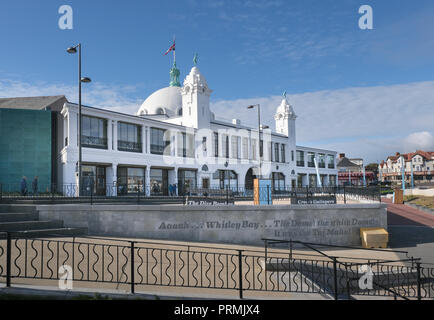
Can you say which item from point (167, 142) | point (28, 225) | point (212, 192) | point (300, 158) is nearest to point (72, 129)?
point (167, 142)

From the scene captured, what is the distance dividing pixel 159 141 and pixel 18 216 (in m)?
22.4

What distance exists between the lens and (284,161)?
51656 millimetres

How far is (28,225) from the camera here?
12.2 m

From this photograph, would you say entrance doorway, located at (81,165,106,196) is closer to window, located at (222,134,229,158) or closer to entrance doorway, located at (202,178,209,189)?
entrance doorway, located at (202,178,209,189)

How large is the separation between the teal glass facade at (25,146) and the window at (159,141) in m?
9.53

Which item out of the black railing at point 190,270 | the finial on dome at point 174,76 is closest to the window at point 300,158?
the finial on dome at point 174,76

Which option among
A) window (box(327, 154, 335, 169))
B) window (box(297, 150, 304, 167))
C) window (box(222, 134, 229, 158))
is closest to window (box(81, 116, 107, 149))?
window (box(222, 134, 229, 158))

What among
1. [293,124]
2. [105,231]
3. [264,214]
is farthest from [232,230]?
[293,124]

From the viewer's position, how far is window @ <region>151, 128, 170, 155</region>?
3403 cm

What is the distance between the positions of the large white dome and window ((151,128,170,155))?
520 inches

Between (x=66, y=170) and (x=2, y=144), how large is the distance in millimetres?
6171

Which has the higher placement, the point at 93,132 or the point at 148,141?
the point at 93,132

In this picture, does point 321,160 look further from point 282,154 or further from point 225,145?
point 225,145
